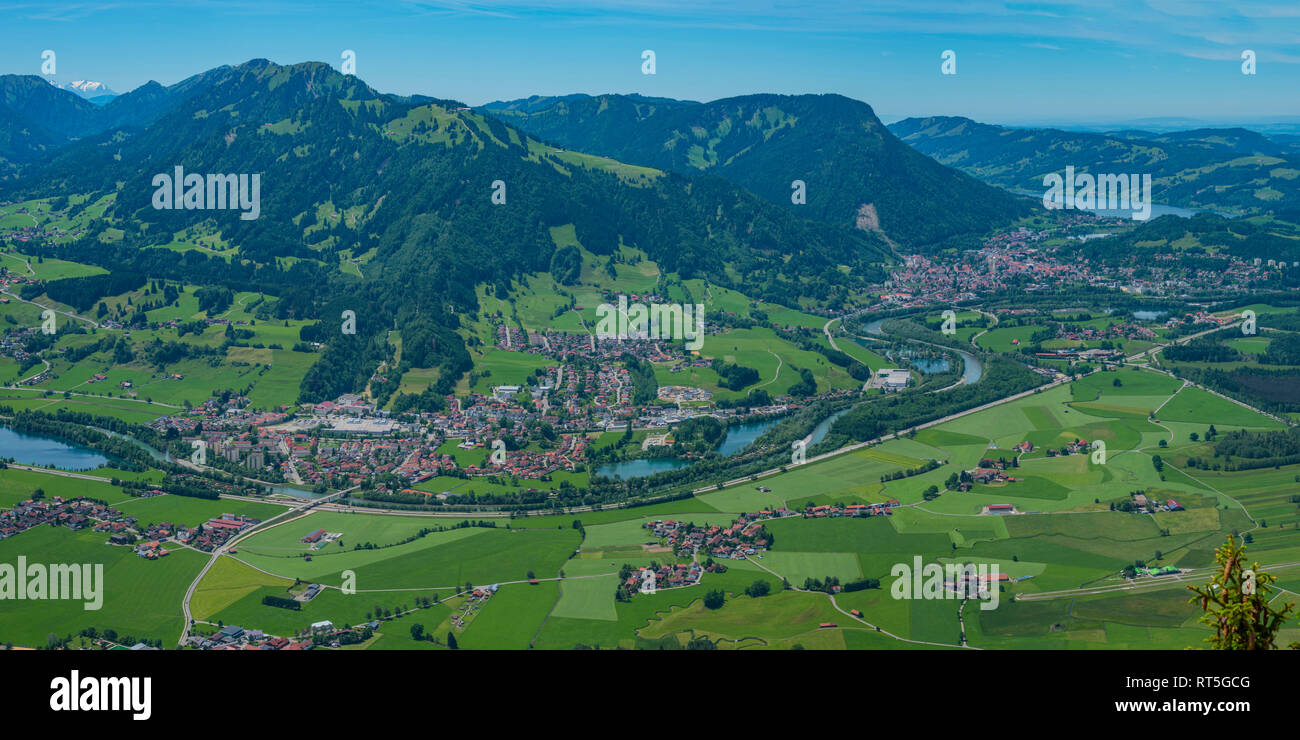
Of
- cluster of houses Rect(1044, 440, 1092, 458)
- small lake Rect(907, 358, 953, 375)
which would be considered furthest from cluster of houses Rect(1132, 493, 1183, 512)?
small lake Rect(907, 358, 953, 375)

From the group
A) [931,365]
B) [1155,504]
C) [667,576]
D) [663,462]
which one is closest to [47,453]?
[663,462]

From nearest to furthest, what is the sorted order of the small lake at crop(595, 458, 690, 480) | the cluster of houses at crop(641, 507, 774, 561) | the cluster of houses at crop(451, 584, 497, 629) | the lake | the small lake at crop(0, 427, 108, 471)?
the cluster of houses at crop(451, 584, 497, 629), the cluster of houses at crop(641, 507, 774, 561), the small lake at crop(595, 458, 690, 480), the small lake at crop(0, 427, 108, 471), the lake

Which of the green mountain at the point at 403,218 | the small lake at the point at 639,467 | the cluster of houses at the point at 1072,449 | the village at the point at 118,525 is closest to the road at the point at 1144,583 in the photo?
the cluster of houses at the point at 1072,449

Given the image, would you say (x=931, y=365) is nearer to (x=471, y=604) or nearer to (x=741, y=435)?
(x=741, y=435)

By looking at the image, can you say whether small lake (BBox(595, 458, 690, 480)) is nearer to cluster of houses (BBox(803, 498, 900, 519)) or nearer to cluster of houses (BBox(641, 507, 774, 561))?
cluster of houses (BBox(641, 507, 774, 561))
